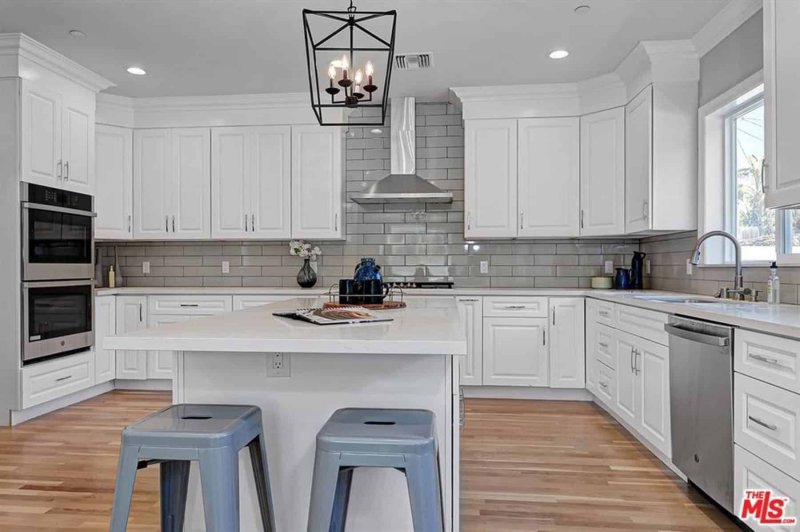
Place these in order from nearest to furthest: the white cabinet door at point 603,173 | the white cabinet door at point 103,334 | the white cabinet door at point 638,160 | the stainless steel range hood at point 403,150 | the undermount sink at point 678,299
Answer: the undermount sink at point 678,299, the white cabinet door at point 638,160, the white cabinet door at point 603,173, the white cabinet door at point 103,334, the stainless steel range hood at point 403,150

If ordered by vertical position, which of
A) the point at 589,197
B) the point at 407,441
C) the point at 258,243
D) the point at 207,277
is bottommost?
the point at 407,441

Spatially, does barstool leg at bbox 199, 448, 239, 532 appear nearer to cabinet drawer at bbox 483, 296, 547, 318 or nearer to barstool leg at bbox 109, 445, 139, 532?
barstool leg at bbox 109, 445, 139, 532

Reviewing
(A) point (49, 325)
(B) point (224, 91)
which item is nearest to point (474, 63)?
(B) point (224, 91)

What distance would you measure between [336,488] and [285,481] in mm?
469

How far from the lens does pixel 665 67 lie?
138 inches

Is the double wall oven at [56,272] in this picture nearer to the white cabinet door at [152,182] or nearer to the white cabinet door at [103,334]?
the white cabinet door at [103,334]

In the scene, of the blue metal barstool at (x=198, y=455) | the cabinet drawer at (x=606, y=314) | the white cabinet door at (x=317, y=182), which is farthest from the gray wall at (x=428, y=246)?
the blue metal barstool at (x=198, y=455)

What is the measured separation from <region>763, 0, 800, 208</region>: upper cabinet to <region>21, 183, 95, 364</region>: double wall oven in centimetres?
433

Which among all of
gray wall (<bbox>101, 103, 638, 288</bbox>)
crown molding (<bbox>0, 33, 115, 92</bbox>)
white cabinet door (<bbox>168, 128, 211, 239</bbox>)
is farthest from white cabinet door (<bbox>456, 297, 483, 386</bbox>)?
crown molding (<bbox>0, 33, 115, 92</bbox>)

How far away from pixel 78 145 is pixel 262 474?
3.49 meters

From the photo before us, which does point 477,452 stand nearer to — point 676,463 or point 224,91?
point 676,463

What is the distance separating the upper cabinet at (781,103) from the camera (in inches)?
81.4

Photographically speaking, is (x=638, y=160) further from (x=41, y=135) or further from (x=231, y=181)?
(x=41, y=135)

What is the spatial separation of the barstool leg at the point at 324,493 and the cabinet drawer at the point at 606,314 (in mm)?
2656
